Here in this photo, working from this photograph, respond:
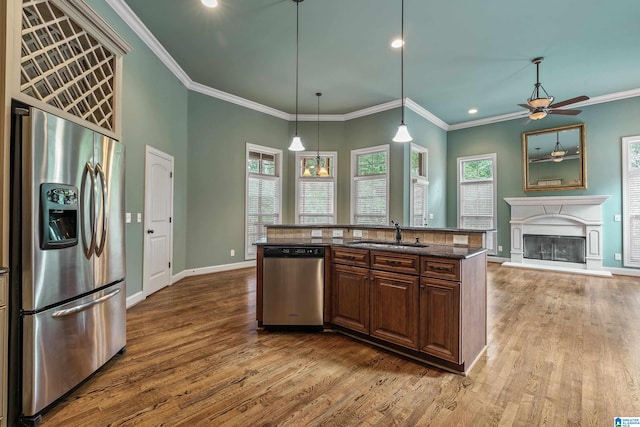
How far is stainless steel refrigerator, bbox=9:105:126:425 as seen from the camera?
1.62m

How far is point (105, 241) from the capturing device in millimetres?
2168

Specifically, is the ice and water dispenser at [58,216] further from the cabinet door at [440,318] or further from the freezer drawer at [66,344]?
the cabinet door at [440,318]

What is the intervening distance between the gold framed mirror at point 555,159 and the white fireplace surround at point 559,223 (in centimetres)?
32

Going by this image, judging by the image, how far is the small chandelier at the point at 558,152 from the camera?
625cm

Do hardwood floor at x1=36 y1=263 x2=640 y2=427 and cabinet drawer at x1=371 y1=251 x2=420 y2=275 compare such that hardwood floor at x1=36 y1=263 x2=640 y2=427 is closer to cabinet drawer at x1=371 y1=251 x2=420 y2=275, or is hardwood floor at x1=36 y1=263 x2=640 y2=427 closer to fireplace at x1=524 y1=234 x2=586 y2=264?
cabinet drawer at x1=371 y1=251 x2=420 y2=275

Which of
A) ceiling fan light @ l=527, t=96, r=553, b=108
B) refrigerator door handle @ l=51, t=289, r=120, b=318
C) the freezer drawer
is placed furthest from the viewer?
A: ceiling fan light @ l=527, t=96, r=553, b=108

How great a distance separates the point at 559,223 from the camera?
6223 millimetres

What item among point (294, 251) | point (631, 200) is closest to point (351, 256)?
point (294, 251)

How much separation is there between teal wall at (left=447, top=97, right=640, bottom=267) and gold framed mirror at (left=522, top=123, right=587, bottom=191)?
0.11 meters

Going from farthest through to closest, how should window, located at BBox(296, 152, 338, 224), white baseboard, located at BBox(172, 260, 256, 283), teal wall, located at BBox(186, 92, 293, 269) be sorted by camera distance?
window, located at BBox(296, 152, 338, 224)
teal wall, located at BBox(186, 92, 293, 269)
white baseboard, located at BBox(172, 260, 256, 283)

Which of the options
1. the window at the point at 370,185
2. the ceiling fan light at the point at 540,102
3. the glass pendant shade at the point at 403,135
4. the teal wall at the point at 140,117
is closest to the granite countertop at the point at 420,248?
the glass pendant shade at the point at 403,135

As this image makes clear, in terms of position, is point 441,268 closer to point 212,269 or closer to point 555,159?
point 212,269

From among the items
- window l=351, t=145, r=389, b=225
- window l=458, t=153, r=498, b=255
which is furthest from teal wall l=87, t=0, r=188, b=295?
window l=458, t=153, r=498, b=255

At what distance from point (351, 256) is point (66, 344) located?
2141mm
